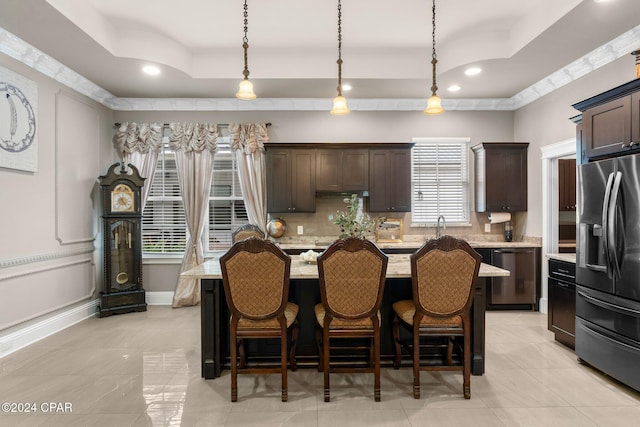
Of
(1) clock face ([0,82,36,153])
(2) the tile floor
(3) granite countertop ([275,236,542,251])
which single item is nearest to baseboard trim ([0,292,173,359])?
(2) the tile floor

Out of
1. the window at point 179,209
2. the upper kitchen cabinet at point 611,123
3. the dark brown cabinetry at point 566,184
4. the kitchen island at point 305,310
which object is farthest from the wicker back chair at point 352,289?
the dark brown cabinetry at point 566,184

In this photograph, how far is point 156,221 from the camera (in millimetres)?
5375

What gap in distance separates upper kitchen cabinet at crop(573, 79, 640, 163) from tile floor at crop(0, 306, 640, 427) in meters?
1.85

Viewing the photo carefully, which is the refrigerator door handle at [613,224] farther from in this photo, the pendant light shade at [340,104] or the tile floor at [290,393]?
the pendant light shade at [340,104]

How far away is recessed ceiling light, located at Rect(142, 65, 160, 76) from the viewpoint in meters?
4.10

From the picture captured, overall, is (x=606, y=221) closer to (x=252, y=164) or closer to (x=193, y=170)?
(x=252, y=164)

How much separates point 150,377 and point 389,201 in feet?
11.8

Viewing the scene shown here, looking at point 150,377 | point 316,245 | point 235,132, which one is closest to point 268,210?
point 316,245

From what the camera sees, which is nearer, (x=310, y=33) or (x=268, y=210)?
(x=310, y=33)

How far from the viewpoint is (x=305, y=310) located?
3.05 m

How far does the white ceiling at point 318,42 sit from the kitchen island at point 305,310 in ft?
7.95

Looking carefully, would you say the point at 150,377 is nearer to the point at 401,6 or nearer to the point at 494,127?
the point at 401,6

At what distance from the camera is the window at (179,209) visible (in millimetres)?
5348

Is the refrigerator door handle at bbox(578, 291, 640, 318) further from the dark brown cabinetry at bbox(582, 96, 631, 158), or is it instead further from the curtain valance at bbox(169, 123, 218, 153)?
the curtain valance at bbox(169, 123, 218, 153)
